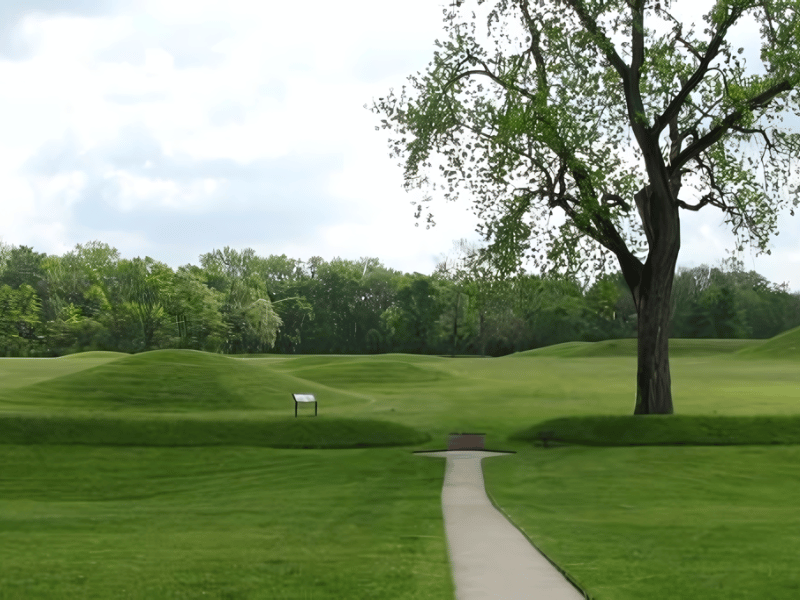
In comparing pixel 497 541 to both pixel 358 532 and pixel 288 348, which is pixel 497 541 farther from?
pixel 288 348

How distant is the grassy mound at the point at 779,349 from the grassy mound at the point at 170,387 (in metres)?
32.1

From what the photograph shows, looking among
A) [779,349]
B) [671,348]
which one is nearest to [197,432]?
[779,349]

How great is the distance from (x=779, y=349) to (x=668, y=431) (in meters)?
37.1

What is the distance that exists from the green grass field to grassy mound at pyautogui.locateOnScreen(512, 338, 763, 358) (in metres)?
22.7

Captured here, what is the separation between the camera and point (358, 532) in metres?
11.7

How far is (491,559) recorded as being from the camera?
360 inches

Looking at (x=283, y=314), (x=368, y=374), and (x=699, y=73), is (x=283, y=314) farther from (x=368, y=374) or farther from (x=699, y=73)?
(x=699, y=73)

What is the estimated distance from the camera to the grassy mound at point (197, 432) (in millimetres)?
21953

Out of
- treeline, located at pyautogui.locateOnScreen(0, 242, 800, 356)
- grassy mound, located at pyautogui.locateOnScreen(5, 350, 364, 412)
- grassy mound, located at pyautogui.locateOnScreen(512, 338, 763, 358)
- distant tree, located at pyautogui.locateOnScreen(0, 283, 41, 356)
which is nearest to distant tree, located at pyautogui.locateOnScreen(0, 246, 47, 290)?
treeline, located at pyautogui.locateOnScreen(0, 242, 800, 356)

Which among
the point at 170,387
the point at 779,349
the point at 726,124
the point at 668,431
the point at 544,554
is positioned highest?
the point at 726,124

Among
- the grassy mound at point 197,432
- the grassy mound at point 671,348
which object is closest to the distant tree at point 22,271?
the grassy mound at point 671,348

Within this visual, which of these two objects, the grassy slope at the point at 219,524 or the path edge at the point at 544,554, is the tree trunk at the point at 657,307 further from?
the path edge at the point at 544,554

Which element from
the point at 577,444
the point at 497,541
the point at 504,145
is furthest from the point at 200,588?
the point at 504,145

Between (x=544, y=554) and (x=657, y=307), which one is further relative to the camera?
(x=657, y=307)
